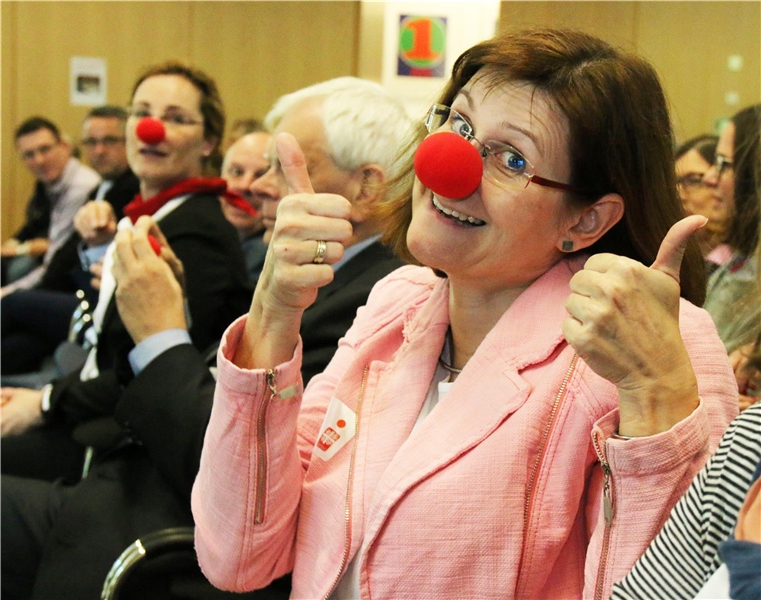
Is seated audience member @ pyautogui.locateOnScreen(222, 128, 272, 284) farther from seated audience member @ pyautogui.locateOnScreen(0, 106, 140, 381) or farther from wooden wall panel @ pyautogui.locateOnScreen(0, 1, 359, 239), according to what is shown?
wooden wall panel @ pyautogui.locateOnScreen(0, 1, 359, 239)

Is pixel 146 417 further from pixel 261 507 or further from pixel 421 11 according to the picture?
pixel 421 11

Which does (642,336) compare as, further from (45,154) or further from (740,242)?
(45,154)

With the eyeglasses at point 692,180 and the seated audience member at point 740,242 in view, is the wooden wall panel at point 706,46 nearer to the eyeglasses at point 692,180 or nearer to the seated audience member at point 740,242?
the eyeglasses at point 692,180

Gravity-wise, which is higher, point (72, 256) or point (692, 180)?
point (692, 180)

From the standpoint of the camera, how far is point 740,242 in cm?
210

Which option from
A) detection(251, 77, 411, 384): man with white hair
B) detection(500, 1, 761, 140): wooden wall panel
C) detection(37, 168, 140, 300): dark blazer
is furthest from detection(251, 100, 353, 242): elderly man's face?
detection(500, 1, 761, 140): wooden wall panel

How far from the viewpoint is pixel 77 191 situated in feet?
18.1

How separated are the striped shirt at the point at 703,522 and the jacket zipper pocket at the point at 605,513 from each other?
0.09 m

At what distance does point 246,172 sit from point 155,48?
3451 mm

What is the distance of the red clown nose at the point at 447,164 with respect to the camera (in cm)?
110

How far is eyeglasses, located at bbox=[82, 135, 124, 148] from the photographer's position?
543 centimetres

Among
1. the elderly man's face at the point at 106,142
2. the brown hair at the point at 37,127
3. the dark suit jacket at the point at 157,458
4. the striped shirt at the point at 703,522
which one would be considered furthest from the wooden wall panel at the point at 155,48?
the striped shirt at the point at 703,522

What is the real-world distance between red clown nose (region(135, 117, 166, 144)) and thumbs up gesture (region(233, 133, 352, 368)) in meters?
1.50

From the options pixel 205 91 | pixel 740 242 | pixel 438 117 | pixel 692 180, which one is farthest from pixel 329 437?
pixel 692 180
